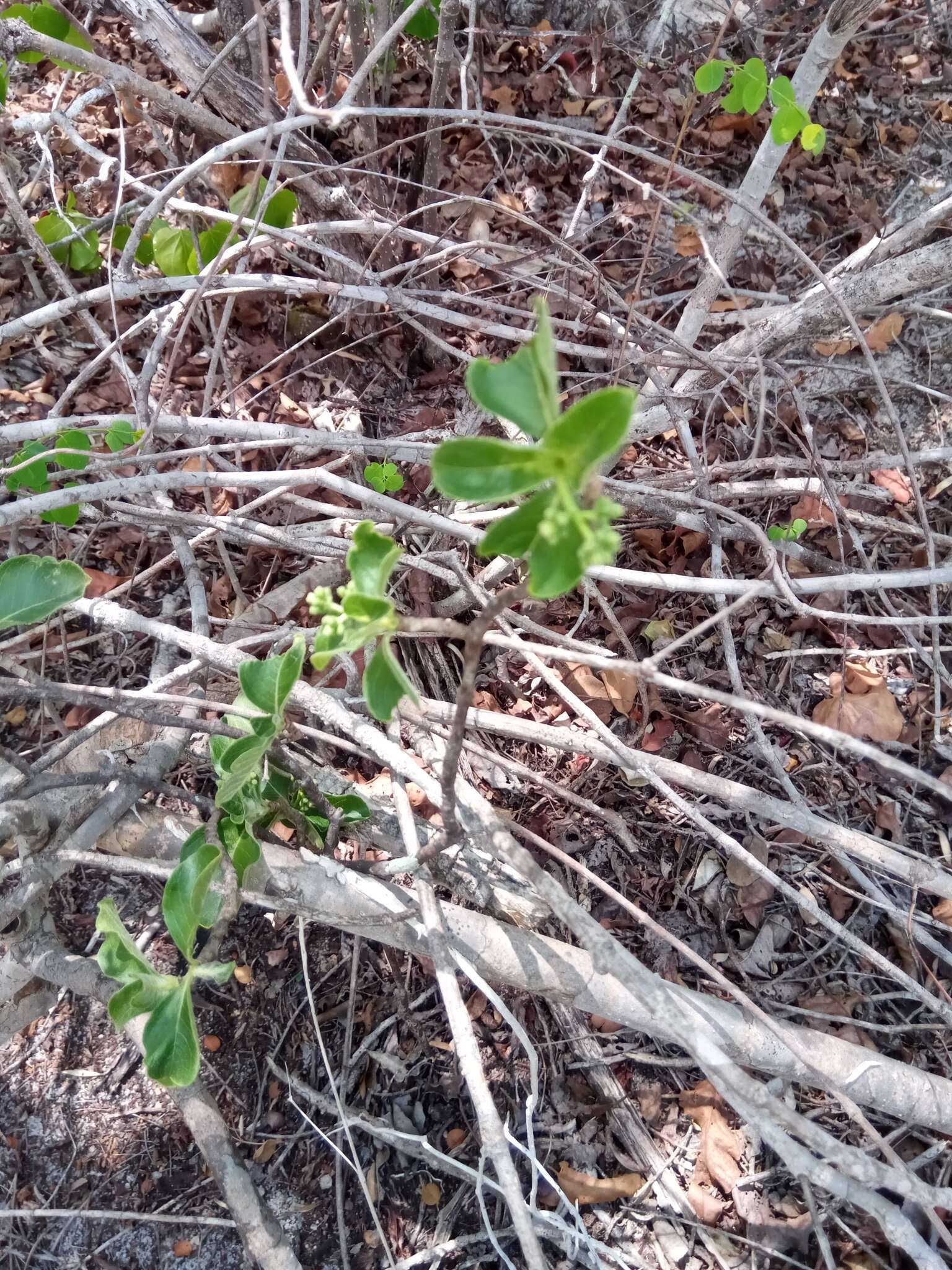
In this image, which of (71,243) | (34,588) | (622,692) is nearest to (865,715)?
(622,692)

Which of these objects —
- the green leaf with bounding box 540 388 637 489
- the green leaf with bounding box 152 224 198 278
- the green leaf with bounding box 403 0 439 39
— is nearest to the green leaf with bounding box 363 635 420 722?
the green leaf with bounding box 540 388 637 489

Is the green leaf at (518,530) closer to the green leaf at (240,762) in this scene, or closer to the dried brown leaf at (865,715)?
the green leaf at (240,762)

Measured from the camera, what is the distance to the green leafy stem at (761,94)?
1590 mm

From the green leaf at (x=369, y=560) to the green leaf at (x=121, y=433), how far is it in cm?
114

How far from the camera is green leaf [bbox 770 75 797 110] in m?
1.64

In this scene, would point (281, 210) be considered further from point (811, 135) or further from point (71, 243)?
point (811, 135)

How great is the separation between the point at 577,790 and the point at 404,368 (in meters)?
1.33

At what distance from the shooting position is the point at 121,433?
173cm

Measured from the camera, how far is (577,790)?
1.96 meters

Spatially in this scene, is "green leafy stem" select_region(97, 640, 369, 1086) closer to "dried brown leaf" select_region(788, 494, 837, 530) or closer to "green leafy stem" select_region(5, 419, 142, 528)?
"green leafy stem" select_region(5, 419, 142, 528)

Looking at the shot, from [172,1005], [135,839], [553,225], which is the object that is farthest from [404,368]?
[172,1005]

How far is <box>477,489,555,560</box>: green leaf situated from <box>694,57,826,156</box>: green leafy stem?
4.62 ft

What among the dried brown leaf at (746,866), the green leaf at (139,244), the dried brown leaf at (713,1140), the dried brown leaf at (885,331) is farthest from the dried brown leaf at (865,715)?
the green leaf at (139,244)

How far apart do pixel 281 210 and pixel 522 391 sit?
5.40 feet
